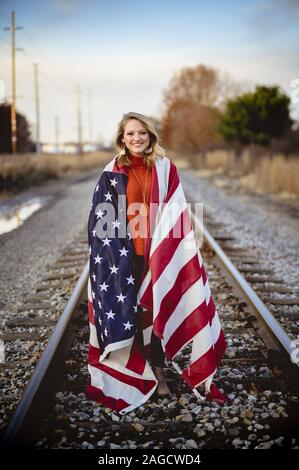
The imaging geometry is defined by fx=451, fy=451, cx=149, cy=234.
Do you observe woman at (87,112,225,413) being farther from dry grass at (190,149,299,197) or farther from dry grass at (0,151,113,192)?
dry grass at (0,151,113,192)

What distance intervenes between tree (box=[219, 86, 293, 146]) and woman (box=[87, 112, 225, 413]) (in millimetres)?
23597

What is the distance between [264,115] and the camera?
24953 mm

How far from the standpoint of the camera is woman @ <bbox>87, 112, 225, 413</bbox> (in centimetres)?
299

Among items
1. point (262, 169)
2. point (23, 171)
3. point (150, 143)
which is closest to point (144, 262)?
point (150, 143)

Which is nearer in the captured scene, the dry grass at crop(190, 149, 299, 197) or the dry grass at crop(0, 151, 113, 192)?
the dry grass at crop(190, 149, 299, 197)

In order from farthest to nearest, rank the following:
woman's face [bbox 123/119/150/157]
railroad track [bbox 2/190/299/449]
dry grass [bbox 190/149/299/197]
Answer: dry grass [bbox 190/149/299/197] → woman's face [bbox 123/119/150/157] → railroad track [bbox 2/190/299/449]

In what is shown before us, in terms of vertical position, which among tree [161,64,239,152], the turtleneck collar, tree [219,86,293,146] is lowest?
the turtleneck collar

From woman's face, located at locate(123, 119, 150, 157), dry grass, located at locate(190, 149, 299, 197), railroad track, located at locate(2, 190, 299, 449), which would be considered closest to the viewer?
railroad track, located at locate(2, 190, 299, 449)

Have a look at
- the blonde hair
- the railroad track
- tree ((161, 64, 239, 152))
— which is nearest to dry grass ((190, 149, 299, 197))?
the railroad track

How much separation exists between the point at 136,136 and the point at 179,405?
Result: 1810 millimetres

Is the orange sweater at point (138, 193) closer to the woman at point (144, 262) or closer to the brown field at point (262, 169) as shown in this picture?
the woman at point (144, 262)

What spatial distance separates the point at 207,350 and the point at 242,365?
2.15ft

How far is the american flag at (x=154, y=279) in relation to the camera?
2996 mm

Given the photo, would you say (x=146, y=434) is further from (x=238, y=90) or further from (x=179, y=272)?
(x=238, y=90)
